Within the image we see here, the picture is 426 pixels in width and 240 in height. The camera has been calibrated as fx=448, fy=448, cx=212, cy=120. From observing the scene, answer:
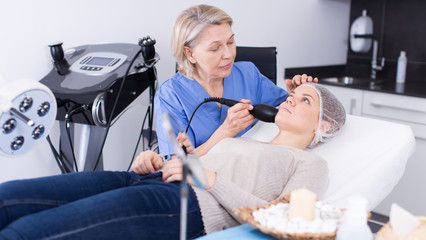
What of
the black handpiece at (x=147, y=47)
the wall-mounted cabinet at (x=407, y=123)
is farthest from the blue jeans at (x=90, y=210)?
the wall-mounted cabinet at (x=407, y=123)

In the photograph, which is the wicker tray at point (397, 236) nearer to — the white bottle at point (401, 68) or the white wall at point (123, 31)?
the white wall at point (123, 31)

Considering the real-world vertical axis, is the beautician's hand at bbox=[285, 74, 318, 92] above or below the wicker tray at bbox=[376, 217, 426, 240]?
above

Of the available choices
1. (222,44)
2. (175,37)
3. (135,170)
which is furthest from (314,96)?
(135,170)

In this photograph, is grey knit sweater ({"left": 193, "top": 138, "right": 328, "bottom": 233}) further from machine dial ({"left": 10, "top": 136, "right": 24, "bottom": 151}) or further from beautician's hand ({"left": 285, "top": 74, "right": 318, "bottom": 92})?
machine dial ({"left": 10, "top": 136, "right": 24, "bottom": 151})

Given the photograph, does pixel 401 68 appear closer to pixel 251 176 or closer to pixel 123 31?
pixel 123 31

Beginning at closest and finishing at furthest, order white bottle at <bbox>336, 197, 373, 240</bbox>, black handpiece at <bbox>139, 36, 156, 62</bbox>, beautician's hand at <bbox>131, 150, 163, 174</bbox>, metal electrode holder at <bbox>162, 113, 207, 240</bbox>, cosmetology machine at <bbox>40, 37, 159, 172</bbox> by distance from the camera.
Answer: metal electrode holder at <bbox>162, 113, 207, 240</bbox> → white bottle at <bbox>336, 197, 373, 240</bbox> → beautician's hand at <bbox>131, 150, 163, 174</bbox> → cosmetology machine at <bbox>40, 37, 159, 172</bbox> → black handpiece at <bbox>139, 36, 156, 62</bbox>

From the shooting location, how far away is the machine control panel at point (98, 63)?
5.72 ft

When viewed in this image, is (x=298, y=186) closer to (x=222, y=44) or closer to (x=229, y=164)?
(x=229, y=164)

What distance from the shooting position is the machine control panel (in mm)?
Answer: 1742

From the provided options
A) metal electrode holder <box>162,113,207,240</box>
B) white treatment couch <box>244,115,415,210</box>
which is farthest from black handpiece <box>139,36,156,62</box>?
metal electrode holder <box>162,113,207,240</box>

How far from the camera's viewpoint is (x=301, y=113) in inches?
59.4

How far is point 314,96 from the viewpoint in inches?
60.6

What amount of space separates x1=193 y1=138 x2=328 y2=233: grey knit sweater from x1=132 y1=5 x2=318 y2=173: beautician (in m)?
0.12

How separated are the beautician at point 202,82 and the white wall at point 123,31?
522 millimetres
